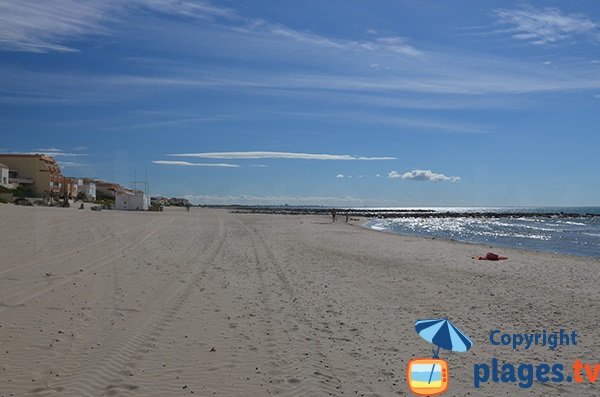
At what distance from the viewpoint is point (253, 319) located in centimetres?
864

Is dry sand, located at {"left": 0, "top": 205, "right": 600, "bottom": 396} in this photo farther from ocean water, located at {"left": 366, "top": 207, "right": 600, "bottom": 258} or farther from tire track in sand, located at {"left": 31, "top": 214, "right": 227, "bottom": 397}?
ocean water, located at {"left": 366, "top": 207, "right": 600, "bottom": 258}

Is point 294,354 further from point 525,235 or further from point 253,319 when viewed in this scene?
point 525,235

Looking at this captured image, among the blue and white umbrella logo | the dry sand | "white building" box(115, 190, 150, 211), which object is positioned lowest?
the dry sand

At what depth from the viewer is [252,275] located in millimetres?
13359

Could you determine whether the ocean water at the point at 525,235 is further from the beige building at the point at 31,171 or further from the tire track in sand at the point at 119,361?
the beige building at the point at 31,171

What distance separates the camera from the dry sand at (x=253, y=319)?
580cm

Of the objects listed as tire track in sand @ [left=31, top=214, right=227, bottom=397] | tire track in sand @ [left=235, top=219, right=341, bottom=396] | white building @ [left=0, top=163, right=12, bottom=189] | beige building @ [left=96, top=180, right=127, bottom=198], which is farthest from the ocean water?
beige building @ [left=96, top=180, right=127, bottom=198]

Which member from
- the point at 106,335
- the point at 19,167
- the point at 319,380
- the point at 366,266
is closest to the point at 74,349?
the point at 106,335

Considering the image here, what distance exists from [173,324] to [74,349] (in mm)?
1726

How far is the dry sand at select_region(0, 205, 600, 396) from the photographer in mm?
5805

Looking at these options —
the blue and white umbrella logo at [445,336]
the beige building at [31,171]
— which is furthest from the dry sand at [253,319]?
the beige building at [31,171]

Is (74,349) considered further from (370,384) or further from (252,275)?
(252,275)

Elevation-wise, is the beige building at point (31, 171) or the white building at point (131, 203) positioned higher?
the beige building at point (31, 171)

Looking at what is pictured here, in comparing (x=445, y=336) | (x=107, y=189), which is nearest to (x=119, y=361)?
A: (x=445, y=336)
